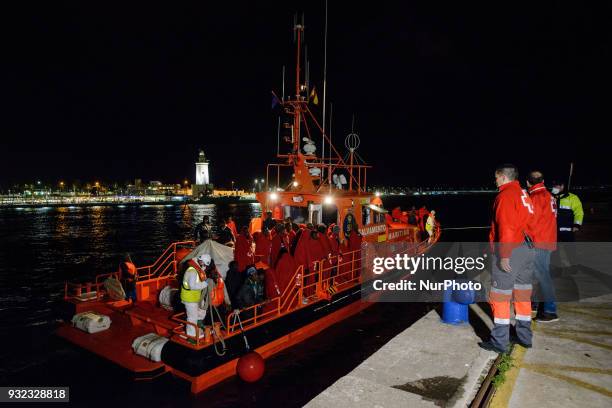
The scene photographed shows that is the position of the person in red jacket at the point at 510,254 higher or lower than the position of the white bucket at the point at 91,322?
higher

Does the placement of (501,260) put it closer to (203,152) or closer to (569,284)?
(569,284)

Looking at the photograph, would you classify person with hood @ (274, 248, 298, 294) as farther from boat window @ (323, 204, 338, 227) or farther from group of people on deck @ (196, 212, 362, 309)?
boat window @ (323, 204, 338, 227)

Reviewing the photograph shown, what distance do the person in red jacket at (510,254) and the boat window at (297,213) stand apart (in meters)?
5.95

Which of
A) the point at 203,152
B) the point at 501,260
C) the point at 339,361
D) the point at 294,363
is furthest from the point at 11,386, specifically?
the point at 203,152

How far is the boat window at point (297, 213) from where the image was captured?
10.3 meters

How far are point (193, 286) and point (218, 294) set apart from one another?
2.54 ft

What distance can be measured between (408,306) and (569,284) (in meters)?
4.20

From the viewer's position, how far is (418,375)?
4867 mm

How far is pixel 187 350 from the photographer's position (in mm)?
5629

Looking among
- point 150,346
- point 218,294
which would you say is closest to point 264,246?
point 218,294

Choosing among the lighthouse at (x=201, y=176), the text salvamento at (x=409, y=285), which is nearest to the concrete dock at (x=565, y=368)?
the text salvamento at (x=409, y=285)

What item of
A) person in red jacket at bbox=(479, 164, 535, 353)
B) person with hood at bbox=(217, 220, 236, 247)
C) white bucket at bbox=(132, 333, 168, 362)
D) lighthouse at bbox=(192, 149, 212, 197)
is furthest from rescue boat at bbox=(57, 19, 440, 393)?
lighthouse at bbox=(192, 149, 212, 197)

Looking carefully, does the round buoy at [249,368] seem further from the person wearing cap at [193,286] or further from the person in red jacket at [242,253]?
the person in red jacket at [242,253]

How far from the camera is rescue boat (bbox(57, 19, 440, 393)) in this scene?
230 inches
